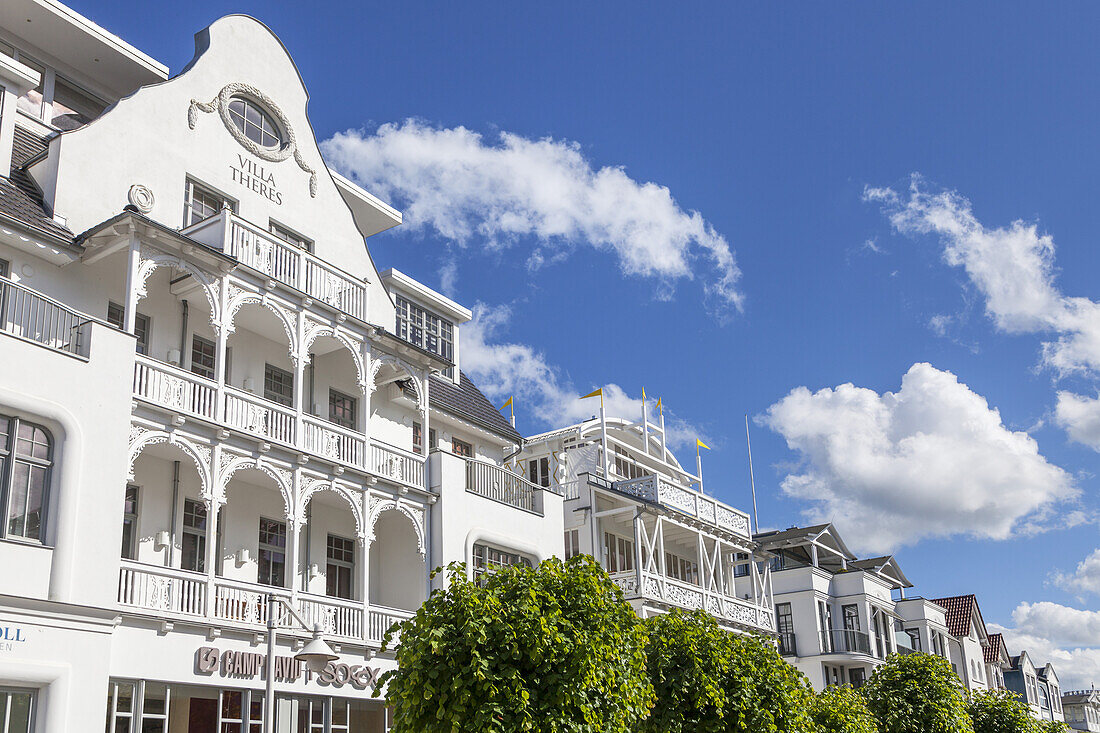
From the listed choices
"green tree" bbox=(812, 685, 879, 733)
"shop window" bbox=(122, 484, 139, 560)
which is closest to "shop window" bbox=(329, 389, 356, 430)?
"shop window" bbox=(122, 484, 139, 560)

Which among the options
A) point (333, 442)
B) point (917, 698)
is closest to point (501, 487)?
point (333, 442)

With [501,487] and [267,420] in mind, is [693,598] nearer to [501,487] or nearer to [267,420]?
[501,487]

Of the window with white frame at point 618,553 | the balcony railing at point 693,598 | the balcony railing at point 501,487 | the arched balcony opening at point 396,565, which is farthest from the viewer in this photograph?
the window with white frame at point 618,553

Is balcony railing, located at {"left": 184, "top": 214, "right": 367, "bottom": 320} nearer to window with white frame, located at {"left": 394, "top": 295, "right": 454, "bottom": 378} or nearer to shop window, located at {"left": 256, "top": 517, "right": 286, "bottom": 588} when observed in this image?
shop window, located at {"left": 256, "top": 517, "right": 286, "bottom": 588}

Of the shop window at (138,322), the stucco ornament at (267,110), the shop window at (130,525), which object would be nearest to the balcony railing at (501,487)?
the stucco ornament at (267,110)

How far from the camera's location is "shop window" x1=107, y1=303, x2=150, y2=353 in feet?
73.8

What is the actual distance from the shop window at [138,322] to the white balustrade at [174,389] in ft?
5.41

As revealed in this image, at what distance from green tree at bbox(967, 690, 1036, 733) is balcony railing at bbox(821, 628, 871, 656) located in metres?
16.4

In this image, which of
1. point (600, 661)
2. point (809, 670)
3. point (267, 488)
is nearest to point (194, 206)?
point (267, 488)

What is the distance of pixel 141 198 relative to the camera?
23234 millimetres

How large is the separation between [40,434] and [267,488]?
24.3ft

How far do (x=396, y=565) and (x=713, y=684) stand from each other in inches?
398

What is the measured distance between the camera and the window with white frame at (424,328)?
32969mm

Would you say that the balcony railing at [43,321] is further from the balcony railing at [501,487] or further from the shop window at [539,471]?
the shop window at [539,471]
